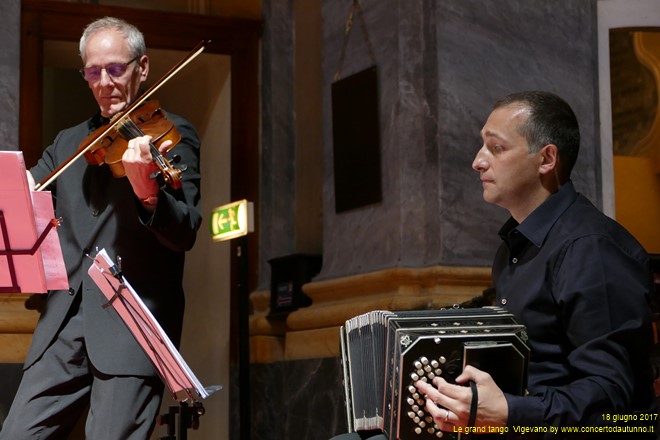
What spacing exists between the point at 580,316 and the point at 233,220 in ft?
13.3

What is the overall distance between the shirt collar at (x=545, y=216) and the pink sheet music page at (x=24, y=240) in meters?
1.34

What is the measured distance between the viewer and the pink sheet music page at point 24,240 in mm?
2947

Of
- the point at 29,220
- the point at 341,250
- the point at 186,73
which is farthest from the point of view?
the point at 186,73

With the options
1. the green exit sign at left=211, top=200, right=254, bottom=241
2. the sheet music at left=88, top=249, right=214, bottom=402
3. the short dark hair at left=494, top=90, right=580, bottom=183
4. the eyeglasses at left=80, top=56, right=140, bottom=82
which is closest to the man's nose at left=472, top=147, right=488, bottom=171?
the short dark hair at left=494, top=90, right=580, bottom=183

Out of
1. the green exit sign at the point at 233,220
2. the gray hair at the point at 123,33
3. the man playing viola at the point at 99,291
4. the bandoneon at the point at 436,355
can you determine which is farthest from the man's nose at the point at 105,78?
the green exit sign at the point at 233,220

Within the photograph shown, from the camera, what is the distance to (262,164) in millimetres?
7555

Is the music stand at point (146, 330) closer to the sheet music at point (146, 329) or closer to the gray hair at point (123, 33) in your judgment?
the sheet music at point (146, 329)

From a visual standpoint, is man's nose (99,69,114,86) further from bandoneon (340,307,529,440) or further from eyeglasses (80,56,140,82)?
bandoneon (340,307,529,440)

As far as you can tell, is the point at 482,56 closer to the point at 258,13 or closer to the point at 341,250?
the point at 341,250

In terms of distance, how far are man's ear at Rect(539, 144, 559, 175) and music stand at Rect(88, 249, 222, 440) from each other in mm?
1165

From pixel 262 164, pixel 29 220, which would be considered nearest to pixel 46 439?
pixel 29 220

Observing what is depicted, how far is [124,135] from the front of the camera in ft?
11.1

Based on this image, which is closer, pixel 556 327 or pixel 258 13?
pixel 556 327

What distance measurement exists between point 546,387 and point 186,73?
6.10 metres
